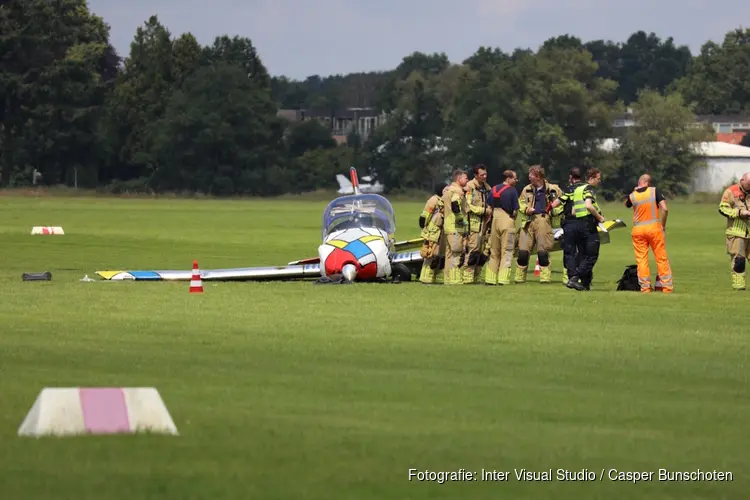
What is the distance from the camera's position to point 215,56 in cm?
12719

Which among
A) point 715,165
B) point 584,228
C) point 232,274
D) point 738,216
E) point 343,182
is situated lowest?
point 343,182

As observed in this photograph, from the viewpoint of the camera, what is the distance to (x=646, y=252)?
22.0 metres

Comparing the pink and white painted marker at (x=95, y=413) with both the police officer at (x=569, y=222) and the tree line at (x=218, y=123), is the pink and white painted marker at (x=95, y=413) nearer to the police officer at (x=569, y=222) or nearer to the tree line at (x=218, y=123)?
the police officer at (x=569, y=222)

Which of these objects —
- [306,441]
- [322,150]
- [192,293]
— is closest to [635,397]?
[306,441]

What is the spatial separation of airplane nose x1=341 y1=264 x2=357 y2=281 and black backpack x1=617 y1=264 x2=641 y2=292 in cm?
404

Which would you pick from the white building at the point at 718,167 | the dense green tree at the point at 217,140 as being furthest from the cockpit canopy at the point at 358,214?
the white building at the point at 718,167

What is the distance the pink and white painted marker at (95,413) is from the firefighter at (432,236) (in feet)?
47.4

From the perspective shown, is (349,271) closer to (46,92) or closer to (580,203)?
(580,203)

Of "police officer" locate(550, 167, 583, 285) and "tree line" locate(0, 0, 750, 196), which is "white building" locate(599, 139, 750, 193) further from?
"police officer" locate(550, 167, 583, 285)

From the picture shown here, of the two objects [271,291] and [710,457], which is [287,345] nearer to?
[710,457]

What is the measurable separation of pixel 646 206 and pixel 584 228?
95cm

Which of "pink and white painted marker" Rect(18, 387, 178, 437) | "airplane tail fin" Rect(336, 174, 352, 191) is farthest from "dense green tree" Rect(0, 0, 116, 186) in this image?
"pink and white painted marker" Rect(18, 387, 178, 437)

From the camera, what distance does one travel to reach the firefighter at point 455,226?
2330 cm

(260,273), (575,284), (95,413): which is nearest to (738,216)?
(575,284)
